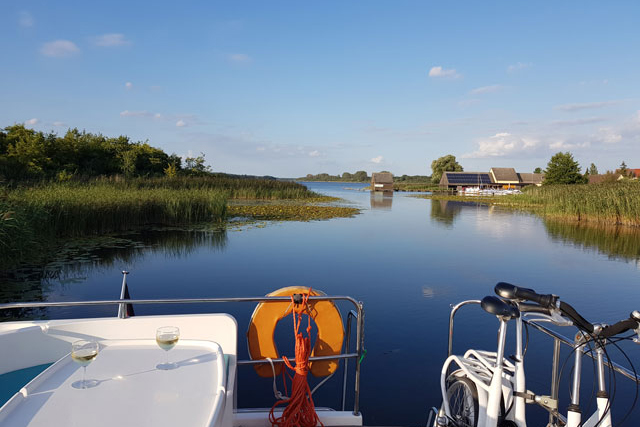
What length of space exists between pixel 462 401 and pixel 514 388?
413 millimetres

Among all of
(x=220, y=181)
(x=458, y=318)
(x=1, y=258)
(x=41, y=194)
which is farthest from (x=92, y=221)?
(x=220, y=181)

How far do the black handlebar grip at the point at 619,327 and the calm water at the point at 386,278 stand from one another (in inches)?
85.1

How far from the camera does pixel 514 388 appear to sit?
210 centimetres

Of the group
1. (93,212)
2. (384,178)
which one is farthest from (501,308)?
(384,178)

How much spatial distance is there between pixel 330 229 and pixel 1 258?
991 centimetres

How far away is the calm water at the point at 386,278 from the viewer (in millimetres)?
4301

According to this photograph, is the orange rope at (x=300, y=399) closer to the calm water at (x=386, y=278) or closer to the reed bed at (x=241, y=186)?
the calm water at (x=386, y=278)

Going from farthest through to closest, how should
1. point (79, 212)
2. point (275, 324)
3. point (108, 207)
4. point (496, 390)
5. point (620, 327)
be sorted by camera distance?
point (108, 207) < point (79, 212) < point (275, 324) < point (496, 390) < point (620, 327)

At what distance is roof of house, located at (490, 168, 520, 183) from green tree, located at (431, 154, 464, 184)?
12.7 metres

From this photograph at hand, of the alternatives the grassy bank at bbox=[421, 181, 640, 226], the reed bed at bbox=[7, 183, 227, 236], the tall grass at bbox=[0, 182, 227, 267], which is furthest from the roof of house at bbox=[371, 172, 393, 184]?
the tall grass at bbox=[0, 182, 227, 267]

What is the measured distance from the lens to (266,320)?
2.66m

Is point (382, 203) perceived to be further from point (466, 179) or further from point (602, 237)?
point (466, 179)

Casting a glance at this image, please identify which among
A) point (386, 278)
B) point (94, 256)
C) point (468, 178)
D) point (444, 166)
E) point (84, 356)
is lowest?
point (386, 278)

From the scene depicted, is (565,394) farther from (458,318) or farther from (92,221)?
(92,221)
